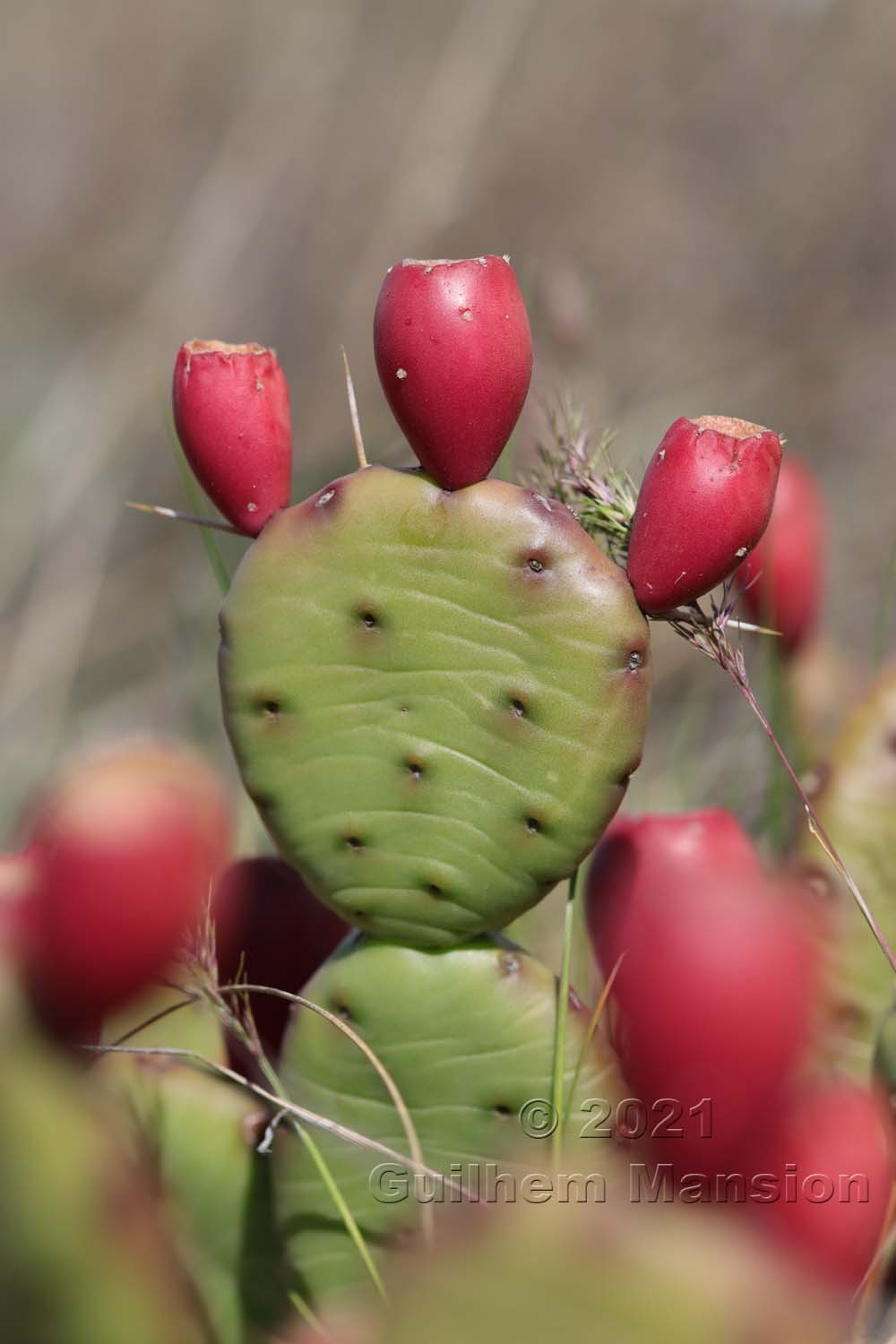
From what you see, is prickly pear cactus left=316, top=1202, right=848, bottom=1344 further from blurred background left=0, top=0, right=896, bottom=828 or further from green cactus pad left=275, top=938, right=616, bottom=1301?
blurred background left=0, top=0, right=896, bottom=828

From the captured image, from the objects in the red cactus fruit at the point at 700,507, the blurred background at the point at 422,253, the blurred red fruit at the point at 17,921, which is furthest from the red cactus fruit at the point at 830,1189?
the blurred background at the point at 422,253

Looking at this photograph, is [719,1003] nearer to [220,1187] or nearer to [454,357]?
[454,357]

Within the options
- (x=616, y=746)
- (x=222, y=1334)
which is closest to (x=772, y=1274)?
(x=616, y=746)

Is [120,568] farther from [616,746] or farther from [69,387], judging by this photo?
[616,746]

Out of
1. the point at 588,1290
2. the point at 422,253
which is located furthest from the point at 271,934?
the point at 422,253

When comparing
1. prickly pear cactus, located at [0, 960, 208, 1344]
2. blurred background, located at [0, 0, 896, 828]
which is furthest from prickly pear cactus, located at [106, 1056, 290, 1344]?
blurred background, located at [0, 0, 896, 828]

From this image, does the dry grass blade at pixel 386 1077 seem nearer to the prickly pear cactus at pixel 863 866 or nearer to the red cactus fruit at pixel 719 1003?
the red cactus fruit at pixel 719 1003
